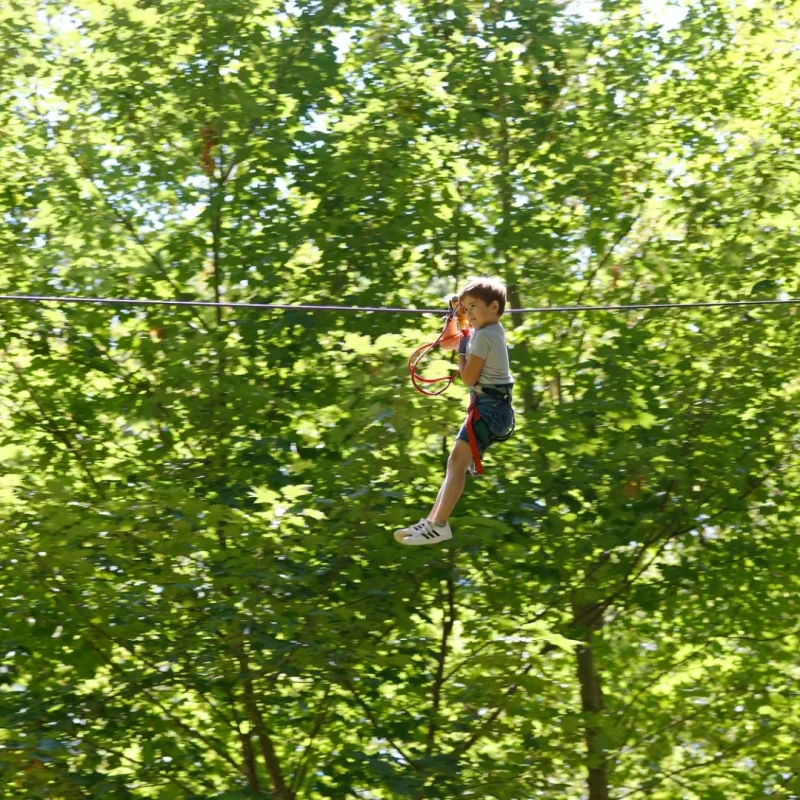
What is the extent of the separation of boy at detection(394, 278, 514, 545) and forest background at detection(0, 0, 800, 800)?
1.81 metres

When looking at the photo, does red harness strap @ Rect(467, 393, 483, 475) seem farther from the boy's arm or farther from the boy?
the boy's arm

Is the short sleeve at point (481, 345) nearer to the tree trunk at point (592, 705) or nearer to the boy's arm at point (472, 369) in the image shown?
the boy's arm at point (472, 369)

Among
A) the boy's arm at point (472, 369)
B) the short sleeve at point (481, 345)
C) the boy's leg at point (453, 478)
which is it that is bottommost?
the boy's leg at point (453, 478)

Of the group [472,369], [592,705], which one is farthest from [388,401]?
[592,705]

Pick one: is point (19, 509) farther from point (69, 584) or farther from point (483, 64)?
point (483, 64)

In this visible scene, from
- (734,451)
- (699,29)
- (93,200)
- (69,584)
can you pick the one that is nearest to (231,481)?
(69,584)

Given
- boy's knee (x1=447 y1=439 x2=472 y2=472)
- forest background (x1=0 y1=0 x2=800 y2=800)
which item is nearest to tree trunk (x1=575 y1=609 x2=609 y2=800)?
forest background (x1=0 y1=0 x2=800 y2=800)

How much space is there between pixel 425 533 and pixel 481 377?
791 millimetres

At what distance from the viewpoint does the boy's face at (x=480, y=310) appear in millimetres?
4973

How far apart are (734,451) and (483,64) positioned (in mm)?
3733

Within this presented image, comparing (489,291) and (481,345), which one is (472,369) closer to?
(481,345)

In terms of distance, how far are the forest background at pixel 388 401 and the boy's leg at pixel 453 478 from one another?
1.80m

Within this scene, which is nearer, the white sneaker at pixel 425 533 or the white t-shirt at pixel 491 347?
the white t-shirt at pixel 491 347

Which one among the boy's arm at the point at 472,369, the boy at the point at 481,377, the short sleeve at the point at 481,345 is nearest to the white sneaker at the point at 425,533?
the boy at the point at 481,377
